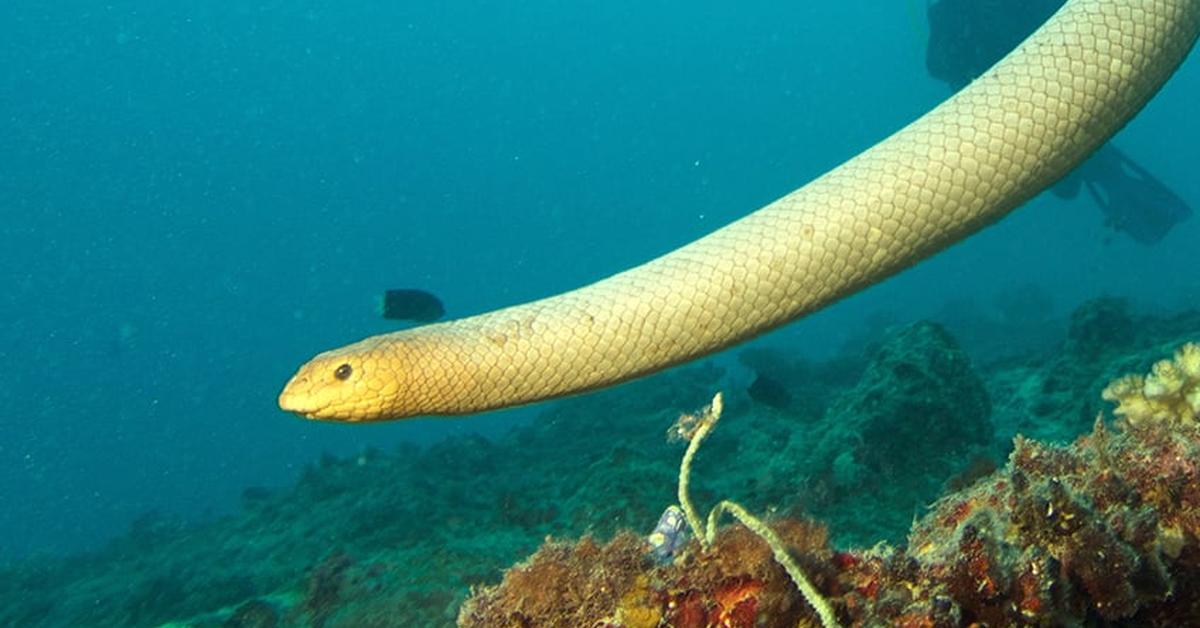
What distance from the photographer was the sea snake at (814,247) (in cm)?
317

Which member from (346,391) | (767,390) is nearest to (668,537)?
(346,391)

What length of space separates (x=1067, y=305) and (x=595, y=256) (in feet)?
403

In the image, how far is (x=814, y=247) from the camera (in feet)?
10.8

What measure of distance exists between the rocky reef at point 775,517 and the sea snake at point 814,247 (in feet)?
2.80

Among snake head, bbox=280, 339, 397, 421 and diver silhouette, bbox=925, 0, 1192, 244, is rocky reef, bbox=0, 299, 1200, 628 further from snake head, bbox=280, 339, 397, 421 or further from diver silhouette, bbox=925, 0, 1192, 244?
diver silhouette, bbox=925, 0, 1192, 244

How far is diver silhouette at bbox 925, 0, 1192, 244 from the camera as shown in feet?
48.3

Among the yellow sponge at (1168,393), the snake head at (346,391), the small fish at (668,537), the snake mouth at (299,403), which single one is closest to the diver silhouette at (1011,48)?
the yellow sponge at (1168,393)

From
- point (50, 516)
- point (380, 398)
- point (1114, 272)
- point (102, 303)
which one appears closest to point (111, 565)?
point (380, 398)

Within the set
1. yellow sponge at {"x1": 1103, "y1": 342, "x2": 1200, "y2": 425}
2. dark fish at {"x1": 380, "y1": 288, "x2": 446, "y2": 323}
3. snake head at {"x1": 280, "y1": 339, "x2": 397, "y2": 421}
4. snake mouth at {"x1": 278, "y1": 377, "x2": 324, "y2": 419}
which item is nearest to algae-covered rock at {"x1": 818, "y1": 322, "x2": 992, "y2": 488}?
yellow sponge at {"x1": 1103, "y1": 342, "x2": 1200, "y2": 425}

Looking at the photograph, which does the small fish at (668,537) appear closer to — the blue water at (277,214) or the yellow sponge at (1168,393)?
the yellow sponge at (1168,393)

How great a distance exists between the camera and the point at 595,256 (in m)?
153

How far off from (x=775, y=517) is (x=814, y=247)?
3.84ft

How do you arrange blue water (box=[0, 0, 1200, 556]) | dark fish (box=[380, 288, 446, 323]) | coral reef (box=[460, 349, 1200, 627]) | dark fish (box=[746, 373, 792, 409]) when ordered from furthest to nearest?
blue water (box=[0, 0, 1200, 556]) → dark fish (box=[746, 373, 792, 409]) → dark fish (box=[380, 288, 446, 323]) → coral reef (box=[460, 349, 1200, 627])

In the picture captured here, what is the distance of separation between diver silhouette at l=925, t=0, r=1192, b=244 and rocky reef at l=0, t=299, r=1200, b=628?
5.96 metres
